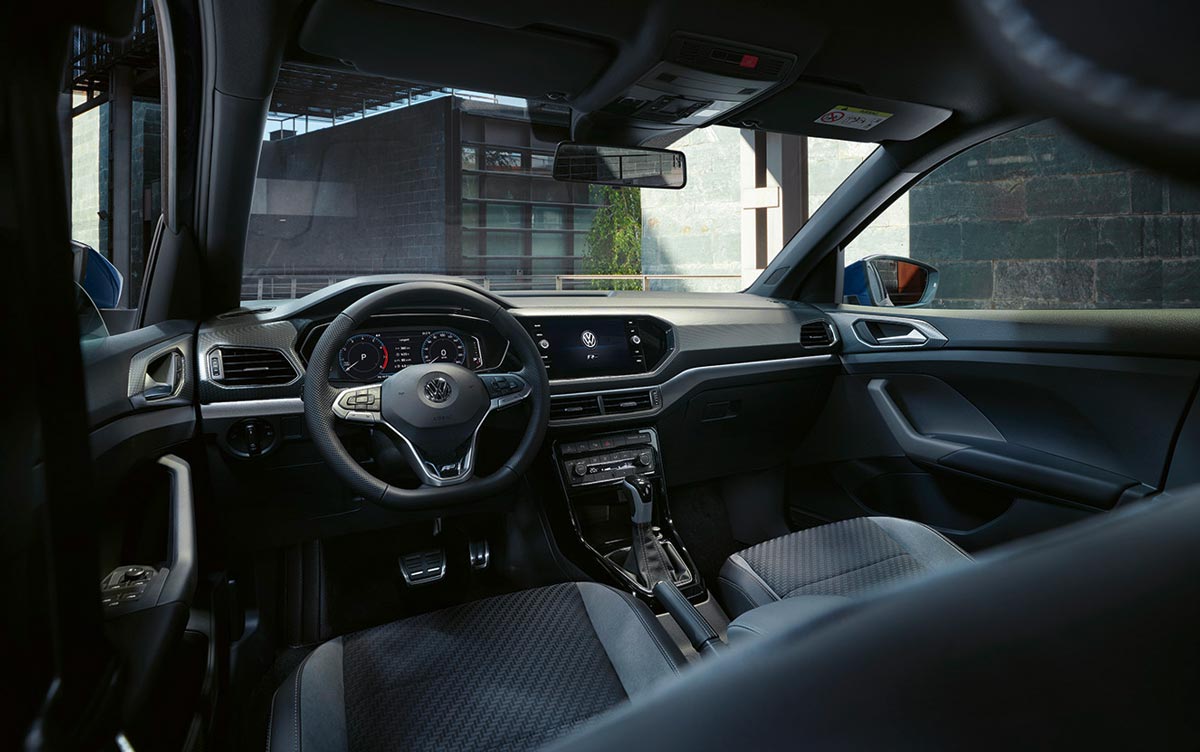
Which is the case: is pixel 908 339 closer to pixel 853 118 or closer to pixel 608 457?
pixel 853 118

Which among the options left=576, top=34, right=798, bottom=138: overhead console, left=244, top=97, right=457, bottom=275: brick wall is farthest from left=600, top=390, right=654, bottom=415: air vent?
left=244, top=97, right=457, bottom=275: brick wall

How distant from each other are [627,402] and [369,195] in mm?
5613

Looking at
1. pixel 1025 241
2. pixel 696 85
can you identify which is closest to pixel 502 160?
pixel 1025 241

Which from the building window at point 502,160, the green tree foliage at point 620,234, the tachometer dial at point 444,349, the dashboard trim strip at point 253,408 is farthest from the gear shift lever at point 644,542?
the green tree foliage at point 620,234

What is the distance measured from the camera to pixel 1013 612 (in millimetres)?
231

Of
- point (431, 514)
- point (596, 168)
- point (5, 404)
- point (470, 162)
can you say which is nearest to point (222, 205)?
point (431, 514)

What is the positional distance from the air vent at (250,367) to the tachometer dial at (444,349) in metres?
0.36

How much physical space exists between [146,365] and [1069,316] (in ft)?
7.41

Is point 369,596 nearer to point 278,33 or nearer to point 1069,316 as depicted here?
point 278,33

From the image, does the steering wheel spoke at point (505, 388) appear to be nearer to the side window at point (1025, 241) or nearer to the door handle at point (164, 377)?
the door handle at point (164, 377)

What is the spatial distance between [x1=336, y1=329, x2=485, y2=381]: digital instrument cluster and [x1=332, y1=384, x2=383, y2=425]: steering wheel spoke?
0.47 ft

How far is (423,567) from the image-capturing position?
2320 millimetres

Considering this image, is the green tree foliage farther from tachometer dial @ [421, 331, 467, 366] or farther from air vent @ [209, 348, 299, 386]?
air vent @ [209, 348, 299, 386]

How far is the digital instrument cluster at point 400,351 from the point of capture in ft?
6.86
